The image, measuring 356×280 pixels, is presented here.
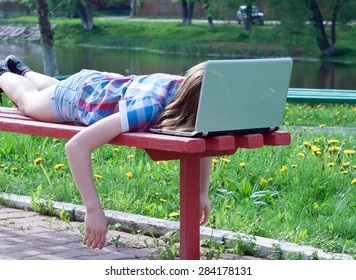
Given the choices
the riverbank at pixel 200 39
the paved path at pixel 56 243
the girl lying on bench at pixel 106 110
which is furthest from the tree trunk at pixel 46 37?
the riverbank at pixel 200 39

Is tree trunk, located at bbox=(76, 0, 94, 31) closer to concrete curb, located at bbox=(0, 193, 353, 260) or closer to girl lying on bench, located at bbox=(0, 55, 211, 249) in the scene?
concrete curb, located at bbox=(0, 193, 353, 260)

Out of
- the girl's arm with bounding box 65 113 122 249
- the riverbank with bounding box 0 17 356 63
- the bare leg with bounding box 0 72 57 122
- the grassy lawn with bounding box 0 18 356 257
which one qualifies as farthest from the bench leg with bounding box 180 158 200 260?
the riverbank with bounding box 0 17 356 63

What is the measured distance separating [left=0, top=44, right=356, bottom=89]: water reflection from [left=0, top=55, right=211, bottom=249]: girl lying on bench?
20522 millimetres

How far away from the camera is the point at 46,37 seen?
14750 mm

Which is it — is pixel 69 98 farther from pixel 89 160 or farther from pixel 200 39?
pixel 200 39

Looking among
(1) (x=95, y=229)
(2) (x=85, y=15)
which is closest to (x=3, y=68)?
(1) (x=95, y=229)

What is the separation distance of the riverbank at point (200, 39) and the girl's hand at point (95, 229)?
34232 millimetres

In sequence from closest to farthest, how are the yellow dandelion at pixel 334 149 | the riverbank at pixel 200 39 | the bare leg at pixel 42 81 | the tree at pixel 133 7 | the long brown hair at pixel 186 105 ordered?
the long brown hair at pixel 186 105
the bare leg at pixel 42 81
the yellow dandelion at pixel 334 149
the riverbank at pixel 200 39
the tree at pixel 133 7

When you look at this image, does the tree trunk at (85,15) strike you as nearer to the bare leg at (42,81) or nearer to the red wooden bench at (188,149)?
the bare leg at (42,81)

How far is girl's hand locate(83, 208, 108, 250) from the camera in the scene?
11.9ft

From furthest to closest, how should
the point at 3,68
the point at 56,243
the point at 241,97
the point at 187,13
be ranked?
the point at 187,13 < the point at 3,68 < the point at 56,243 < the point at 241,97

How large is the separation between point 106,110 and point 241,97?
2.34 ft

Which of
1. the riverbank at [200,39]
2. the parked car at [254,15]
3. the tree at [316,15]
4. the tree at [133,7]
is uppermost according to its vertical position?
the tree at [316,15]

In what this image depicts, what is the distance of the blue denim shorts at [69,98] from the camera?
414cm
